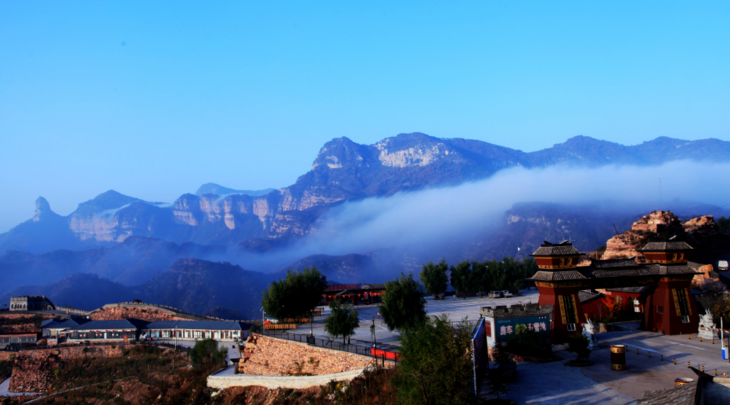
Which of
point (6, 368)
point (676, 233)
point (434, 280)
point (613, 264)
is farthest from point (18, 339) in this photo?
point (676, 233)

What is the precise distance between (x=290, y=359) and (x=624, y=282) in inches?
1329

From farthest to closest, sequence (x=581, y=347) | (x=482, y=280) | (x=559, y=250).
→ (x=482, y=280), (x=559, y=250), (x=581, y=347)

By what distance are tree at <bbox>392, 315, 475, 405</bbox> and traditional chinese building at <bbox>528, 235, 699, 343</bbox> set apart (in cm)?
1942

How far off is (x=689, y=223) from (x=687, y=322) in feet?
157

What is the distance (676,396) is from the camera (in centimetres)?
1667

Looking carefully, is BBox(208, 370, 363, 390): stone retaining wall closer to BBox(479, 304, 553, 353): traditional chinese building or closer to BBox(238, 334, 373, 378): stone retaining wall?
BBox(238, 334, 373, 378): stone retaining wall

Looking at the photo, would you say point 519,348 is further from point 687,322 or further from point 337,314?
point 687,322

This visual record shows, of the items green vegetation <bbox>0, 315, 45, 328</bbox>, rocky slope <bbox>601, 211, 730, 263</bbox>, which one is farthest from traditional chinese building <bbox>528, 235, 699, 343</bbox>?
green vegetation <bbox>0, 315, 45, 328</bbox>

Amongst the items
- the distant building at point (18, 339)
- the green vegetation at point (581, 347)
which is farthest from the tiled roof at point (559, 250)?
the distant building at point (18, 339)

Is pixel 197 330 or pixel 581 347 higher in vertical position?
pixel 581 347

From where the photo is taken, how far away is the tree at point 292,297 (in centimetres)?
6328

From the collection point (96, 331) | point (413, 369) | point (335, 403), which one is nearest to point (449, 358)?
point (413, 369)

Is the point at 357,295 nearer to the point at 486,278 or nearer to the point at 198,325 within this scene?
the point at 486,278

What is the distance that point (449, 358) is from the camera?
2683 centimetres
